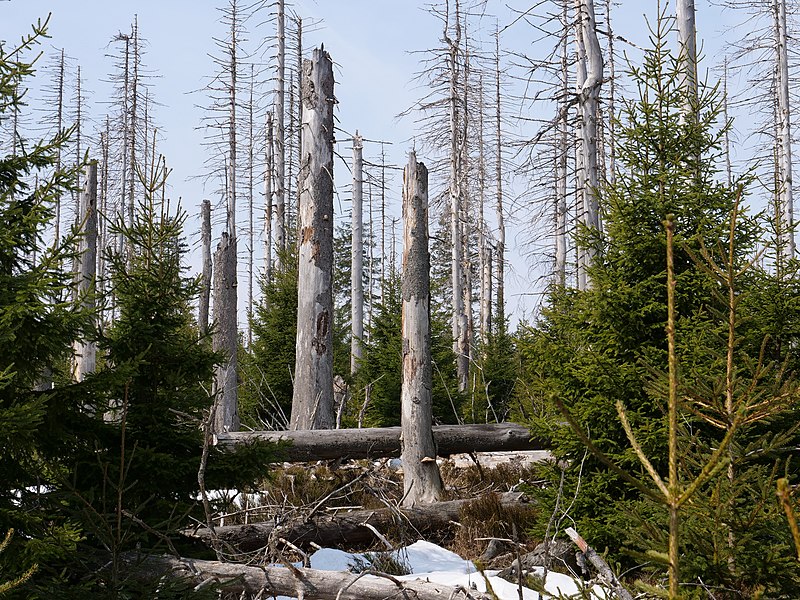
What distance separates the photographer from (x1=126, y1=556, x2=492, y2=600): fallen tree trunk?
399 cm

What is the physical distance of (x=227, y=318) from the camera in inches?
540

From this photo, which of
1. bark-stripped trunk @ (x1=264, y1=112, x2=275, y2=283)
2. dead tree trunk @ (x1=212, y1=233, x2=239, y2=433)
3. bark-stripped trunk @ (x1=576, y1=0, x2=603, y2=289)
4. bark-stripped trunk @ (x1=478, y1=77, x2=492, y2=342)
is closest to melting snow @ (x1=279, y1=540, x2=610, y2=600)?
bark-stripped trunk @ (x1=576, y1=0, x2=603, y2=289)

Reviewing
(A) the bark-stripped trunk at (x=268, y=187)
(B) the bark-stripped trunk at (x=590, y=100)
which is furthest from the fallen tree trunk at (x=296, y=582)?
(A) the bark-stripped trunk at (x=268, y=187)

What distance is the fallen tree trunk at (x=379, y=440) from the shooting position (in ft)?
28.9

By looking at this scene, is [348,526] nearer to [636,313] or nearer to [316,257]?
[636,313]

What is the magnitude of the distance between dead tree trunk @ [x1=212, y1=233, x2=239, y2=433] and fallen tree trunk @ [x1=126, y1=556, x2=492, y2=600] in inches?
362

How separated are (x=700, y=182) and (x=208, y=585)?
5.07m

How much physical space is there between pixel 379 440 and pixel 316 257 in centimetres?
308

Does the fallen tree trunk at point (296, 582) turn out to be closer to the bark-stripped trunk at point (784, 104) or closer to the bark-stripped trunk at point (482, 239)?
the bark-stripped trunk at point (784, 104)

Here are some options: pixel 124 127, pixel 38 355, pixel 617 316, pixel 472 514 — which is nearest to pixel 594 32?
pixel 617 316

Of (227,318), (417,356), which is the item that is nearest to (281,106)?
(227,318)

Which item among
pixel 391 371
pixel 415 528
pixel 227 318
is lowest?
pixel 415 528

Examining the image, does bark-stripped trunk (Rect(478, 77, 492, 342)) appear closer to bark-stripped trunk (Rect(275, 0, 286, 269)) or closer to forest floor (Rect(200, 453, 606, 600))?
bark-stripped trunk (Rect(275, 0, 286, 269))

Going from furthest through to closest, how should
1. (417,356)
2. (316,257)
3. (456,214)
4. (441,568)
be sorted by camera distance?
(456,214), (316,257), (417,356), (441,568)
